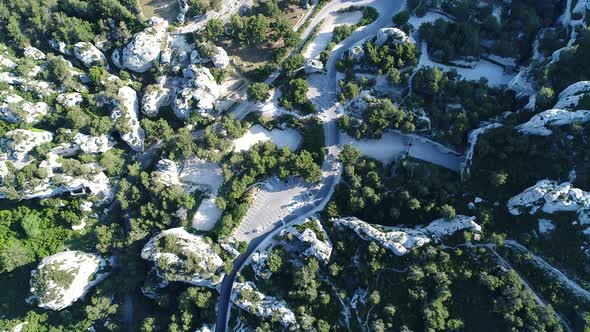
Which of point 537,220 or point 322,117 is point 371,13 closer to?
point 322,117

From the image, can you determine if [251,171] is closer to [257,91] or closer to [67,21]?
[257,91]

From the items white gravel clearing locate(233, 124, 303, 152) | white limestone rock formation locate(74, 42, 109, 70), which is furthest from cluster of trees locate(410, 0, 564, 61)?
white limestone rock formation locate(74, 42, 109, 70)

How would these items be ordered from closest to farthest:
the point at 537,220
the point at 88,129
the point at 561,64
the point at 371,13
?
1. the point at 537,220
2. the point at 561,64
3. the point at 88,129
4. the point at 371,13

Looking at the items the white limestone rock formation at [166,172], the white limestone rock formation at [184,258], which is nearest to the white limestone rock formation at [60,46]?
the white limestone rock formation at [166,172]

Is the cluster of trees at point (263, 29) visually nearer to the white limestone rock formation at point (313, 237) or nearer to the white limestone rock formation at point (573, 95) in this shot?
the white limestone rock formation at point (313, 237)

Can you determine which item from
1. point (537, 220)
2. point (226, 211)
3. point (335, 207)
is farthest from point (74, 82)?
point (537, 220)

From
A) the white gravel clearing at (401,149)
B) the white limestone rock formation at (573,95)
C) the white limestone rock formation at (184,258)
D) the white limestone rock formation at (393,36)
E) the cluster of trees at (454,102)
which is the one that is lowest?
the white limestone rock formation at (184,258)

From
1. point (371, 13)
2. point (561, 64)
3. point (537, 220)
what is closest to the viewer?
point (537, 220)

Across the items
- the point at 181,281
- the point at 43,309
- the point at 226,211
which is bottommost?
the point at 43,309
